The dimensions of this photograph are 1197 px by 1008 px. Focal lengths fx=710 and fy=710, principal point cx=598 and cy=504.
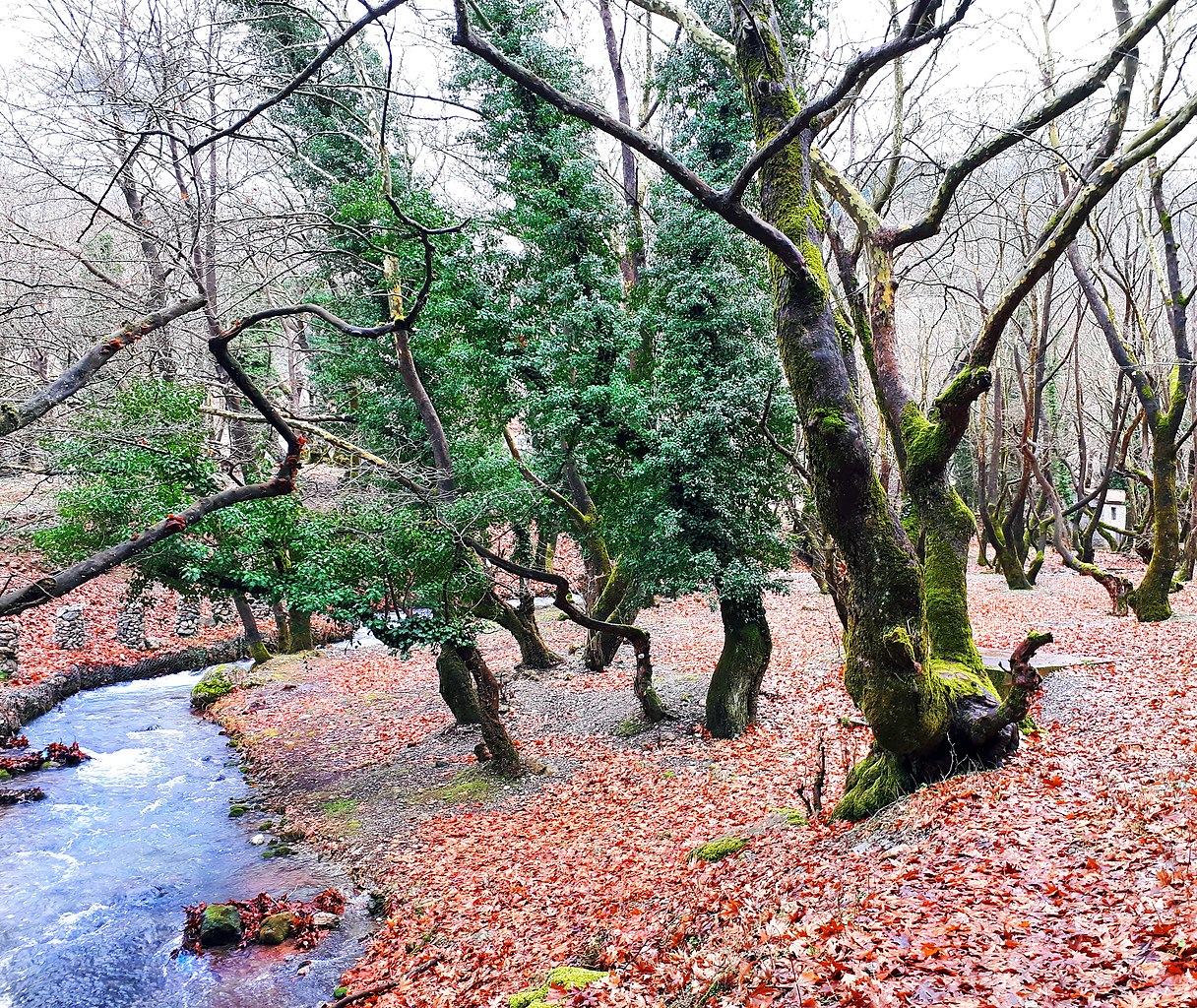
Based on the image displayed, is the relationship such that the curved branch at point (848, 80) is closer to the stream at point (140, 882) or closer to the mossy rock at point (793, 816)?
the mossy rock at point (793, 816)

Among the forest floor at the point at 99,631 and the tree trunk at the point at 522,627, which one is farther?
the forest floor at the point at 99,631

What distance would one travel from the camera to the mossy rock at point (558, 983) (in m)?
4.66

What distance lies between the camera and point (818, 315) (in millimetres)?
5270

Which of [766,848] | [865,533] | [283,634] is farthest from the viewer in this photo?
[283,634]

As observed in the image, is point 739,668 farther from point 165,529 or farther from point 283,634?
point 283,634

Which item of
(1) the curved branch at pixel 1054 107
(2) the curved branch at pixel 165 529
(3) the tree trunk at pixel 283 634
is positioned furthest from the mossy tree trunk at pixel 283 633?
(1) the curved branch at pixel 1054 107

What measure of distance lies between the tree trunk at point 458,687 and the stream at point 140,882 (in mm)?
→ 3290

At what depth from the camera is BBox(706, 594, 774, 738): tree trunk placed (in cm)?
1052

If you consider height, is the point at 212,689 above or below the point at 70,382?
below

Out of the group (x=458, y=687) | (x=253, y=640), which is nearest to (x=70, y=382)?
(x=458, y=687)

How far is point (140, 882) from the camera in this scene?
842cm

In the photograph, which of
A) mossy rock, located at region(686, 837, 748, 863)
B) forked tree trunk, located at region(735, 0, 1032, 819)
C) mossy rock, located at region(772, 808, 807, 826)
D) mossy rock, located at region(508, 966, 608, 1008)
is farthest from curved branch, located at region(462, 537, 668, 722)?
mossy rock, located at region(508, 966, 608, 1008)

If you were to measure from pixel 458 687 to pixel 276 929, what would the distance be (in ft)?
17.1

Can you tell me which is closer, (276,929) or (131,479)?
(276,929)
